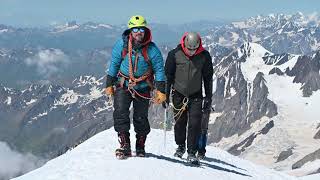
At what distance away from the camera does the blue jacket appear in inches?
699

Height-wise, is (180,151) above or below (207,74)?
below

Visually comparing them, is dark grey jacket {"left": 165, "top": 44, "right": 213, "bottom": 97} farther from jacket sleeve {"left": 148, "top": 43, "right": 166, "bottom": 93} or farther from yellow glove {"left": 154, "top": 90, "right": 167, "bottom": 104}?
yellow glove {"left": 154, "top": 90, "right": 167, "bottom": 104}

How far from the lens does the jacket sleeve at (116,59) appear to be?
17.8 meters

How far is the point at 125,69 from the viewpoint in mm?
17953

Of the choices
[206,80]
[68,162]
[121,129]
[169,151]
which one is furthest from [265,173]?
[68,162]

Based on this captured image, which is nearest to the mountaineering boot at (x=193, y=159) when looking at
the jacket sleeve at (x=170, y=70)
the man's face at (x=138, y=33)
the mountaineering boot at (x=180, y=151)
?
the mountaineering boot at (x=180, y=151)

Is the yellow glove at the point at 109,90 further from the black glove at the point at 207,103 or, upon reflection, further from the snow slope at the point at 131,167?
the black glove at the point at 207,103

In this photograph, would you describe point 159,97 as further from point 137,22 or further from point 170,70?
point 137,22

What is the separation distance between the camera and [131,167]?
16.5 meters

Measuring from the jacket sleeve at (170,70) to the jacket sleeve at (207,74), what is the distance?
105cm

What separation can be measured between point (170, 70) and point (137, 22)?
2.56 m

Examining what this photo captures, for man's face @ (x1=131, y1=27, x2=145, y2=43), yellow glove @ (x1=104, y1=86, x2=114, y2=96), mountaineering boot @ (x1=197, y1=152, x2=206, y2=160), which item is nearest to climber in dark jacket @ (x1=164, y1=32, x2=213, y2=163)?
mountaineering boot @ (x1=197, y1=152, x2=206, y2=160)

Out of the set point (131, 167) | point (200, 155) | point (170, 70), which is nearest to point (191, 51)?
point (170, 70)

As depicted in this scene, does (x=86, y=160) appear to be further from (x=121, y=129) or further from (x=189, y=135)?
(x=189, y=135)
